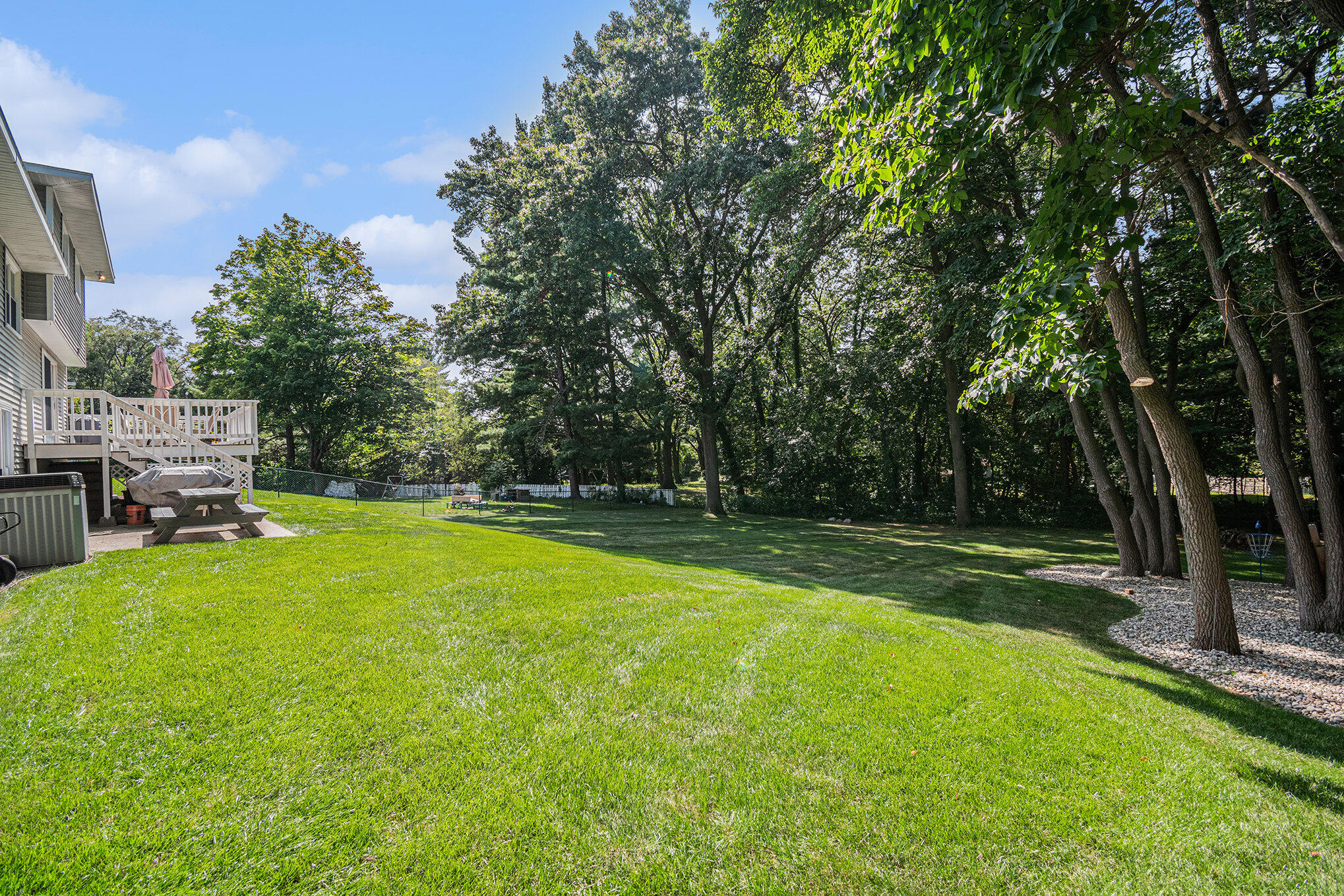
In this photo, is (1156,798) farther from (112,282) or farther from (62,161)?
(112,282)

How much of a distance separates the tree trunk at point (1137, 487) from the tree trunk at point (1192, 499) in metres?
4.29

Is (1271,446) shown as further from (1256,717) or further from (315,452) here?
(315,452)

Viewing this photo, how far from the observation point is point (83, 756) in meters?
2.73

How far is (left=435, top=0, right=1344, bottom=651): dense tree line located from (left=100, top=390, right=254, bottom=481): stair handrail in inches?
453

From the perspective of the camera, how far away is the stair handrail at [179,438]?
945cm

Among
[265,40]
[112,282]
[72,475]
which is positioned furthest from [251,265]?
[72,475]

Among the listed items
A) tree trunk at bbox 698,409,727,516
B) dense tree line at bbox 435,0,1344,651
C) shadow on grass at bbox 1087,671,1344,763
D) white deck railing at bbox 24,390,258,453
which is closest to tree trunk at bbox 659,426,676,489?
dense tree line at bbox 435,0,1344,651

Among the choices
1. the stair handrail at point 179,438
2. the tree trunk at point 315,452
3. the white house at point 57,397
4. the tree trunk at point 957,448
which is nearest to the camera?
the white house at point 57,397

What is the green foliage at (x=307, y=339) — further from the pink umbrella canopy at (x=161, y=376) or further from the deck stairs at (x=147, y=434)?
the deck stairs at (x=147, y=434)

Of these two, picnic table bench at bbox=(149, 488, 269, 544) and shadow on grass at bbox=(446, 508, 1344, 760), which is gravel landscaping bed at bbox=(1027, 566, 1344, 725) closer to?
shadow on grass at bbox=(446, 508, 1344, 760)

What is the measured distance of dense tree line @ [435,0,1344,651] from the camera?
488cm

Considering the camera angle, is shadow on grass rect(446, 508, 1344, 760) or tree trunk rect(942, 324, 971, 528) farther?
tree trunk rect(942, 324, 971, 528)

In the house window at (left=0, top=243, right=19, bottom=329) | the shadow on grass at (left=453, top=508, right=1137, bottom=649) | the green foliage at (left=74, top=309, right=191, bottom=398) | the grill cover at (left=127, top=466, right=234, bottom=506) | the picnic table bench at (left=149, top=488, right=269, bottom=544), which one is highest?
the green foliage at (left=74, top=309, right=191, bottom=398)

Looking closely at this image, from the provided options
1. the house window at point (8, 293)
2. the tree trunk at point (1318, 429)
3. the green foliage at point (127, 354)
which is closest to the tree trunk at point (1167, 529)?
the tree trunk at point (1318, 429)
